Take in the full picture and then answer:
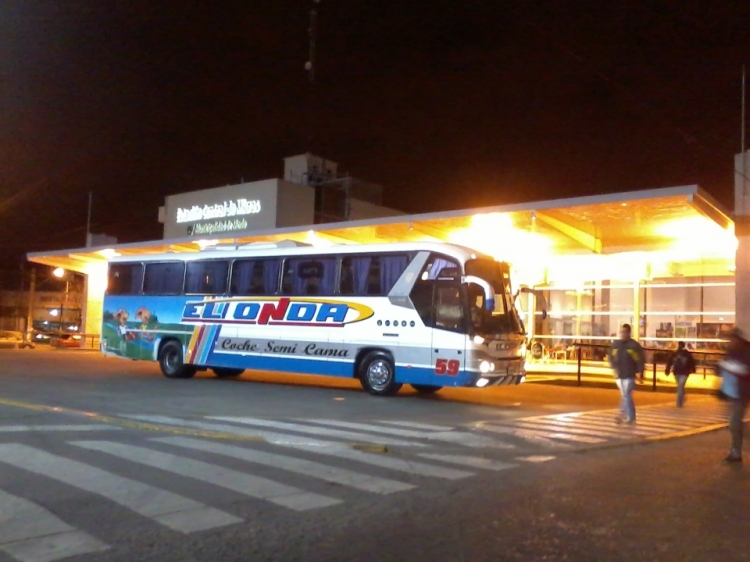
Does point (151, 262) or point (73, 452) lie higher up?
point (151, 262)

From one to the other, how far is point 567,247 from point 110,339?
1600cm

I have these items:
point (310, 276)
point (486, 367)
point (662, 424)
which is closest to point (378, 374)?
point (486, 367)

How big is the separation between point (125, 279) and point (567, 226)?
14.0m

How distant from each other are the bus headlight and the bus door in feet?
1.31

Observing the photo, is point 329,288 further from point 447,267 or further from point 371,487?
point 371,487

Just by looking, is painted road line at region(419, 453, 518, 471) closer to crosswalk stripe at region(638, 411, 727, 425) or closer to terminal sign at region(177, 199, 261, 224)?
crosswalk stripe at region(638, 411, 727, 425)

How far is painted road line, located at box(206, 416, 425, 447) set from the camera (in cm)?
1105

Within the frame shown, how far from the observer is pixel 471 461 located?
386 inches

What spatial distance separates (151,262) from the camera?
2336 cm

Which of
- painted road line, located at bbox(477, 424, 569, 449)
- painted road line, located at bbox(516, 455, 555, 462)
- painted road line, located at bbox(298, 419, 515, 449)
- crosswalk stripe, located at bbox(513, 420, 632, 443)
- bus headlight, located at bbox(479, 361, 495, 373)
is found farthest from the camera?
bus headlight, located at bbox(479, 361, 495, 373)

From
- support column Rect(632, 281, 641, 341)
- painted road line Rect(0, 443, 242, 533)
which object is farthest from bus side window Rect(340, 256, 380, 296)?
support column Rect(632, 281, 641, 341)

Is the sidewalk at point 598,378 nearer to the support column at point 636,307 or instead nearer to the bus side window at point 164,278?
the support column at point 636,307

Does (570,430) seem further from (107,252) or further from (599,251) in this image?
(107,252)

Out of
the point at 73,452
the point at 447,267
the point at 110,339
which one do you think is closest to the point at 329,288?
the point at 447,267
